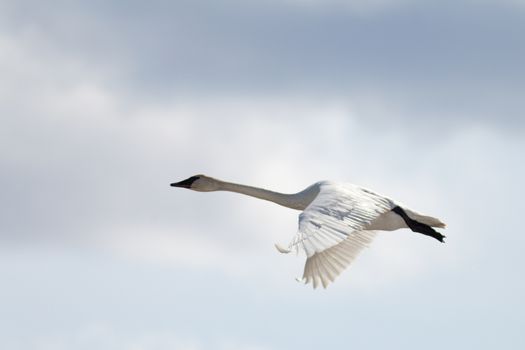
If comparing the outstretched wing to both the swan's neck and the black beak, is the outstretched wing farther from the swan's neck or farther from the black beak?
the black beak

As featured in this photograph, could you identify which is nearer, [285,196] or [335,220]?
[335,220]

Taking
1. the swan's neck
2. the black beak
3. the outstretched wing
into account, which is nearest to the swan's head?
the black beak

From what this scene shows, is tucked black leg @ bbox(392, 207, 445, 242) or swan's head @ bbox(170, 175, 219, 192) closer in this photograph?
tucked black leg @ bbox(392, 207, 445, 242)

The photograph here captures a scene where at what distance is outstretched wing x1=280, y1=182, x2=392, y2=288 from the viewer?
77.1ft

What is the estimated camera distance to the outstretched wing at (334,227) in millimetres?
23487

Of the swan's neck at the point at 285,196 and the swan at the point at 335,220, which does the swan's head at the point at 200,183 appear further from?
the swan's neck at the point at 285,196

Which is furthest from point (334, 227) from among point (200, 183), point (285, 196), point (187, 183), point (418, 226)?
point (187, 183)

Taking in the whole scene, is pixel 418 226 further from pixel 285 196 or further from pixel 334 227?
pixel 334 227

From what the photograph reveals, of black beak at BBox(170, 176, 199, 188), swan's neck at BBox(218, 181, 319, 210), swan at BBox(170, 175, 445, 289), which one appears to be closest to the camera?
swan at BBox(170, 175, 445, 289)

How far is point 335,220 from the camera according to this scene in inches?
984

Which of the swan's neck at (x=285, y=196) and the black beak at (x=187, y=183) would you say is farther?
the black beak at (x=187, y=183)

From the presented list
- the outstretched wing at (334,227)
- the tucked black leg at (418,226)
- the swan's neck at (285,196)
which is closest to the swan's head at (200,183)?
the swan's neck at (285,196)

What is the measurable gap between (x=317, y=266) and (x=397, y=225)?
2137mm

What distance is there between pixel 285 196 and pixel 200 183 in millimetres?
3750
